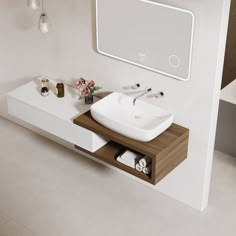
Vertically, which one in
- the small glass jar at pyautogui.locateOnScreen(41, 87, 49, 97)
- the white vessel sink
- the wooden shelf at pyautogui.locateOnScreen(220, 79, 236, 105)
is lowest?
the wooden shelf at pyautogui.locateOnScreen(220, 79, 236, 105)

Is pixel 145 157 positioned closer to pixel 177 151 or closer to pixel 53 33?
pixel 177 151

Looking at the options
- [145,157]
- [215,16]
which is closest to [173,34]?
[215,16]

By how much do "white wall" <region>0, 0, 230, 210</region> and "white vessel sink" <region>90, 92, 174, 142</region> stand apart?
10 centimetres

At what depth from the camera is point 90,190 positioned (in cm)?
429

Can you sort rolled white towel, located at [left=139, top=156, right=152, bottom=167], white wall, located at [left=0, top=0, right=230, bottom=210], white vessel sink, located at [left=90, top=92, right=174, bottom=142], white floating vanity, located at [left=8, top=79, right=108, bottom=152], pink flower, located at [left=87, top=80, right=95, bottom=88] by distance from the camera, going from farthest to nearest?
pink flower, located at [left=87, top=80, right=95, bottom=88] → white floating vanity, located at [left=8, top=79, right=108, bottom=152] → rolled white towel, located at [left=139, top=156, right=152, bottom=167] → white vessel sink, located at [left=90, top=92, right=174, bottom=142] → white wall, located at [left=0, top=0, right=230, bottom=210]

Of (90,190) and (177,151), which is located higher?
(177,151)

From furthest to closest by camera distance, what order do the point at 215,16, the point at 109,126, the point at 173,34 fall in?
the point at 109,126 < the point at 173,34 < the point at 215,16

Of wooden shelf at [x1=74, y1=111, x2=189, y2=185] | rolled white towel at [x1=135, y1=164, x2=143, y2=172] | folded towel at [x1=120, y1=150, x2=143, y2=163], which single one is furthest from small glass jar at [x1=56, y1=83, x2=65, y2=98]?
rolled white towel at [x1=135, y1=164, x2=143, y2=172]

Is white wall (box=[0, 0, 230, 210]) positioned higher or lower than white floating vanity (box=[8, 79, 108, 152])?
higher

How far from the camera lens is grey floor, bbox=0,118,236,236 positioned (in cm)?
393

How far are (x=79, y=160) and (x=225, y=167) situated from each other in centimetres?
116

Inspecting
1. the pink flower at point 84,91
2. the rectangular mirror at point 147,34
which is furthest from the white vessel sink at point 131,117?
the rectangular mirror at point 147,34

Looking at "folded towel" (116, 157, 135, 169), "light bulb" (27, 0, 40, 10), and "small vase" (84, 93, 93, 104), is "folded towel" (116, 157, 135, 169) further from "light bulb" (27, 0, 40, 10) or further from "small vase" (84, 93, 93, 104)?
"light bulb" (27, 0, 40, 10)

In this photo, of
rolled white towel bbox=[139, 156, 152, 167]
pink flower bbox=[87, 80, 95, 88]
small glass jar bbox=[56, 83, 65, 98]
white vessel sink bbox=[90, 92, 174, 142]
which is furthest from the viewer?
small glass jar bbox=[56, 83, 65, 98]
